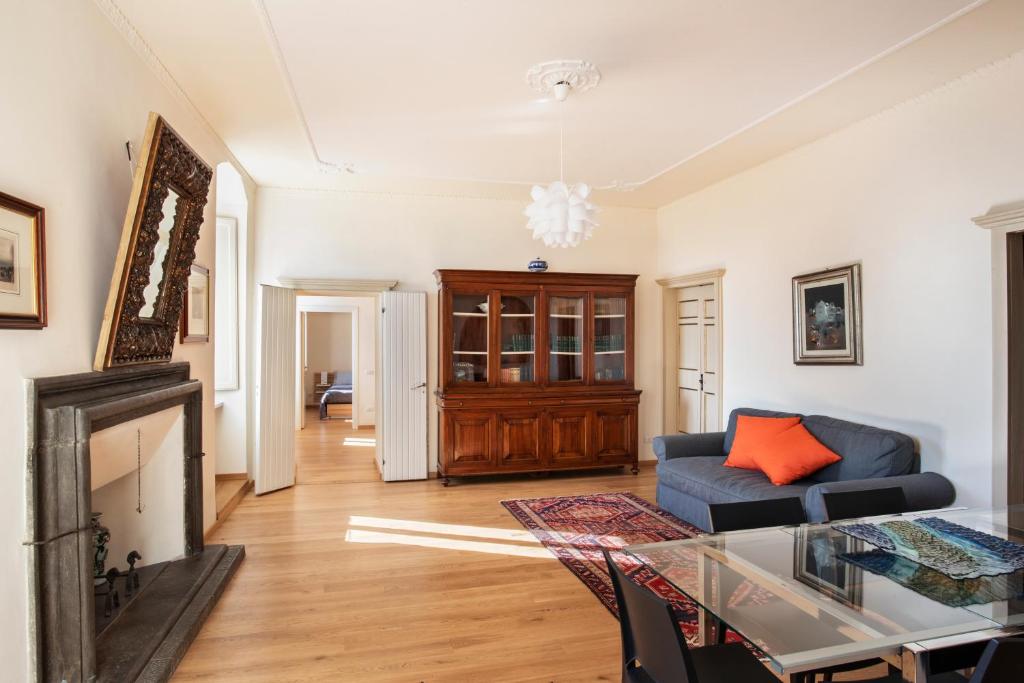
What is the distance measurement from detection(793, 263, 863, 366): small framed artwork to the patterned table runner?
218cm

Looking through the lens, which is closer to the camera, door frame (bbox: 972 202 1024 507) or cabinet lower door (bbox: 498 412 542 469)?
door frame (bbox: 972 202 1024 507)

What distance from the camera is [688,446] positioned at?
5.18 meters

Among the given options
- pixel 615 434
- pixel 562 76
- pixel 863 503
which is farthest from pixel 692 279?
pixel 863 503

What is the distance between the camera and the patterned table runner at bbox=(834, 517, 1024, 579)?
1.89 metres

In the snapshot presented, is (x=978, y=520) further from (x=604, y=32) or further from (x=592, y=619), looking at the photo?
(x=604, y=32)

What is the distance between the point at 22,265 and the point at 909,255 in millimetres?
4739

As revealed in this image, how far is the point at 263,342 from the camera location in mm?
5699

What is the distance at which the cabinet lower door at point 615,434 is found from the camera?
21.0 ft


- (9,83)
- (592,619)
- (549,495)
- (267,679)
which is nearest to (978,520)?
(592,619)

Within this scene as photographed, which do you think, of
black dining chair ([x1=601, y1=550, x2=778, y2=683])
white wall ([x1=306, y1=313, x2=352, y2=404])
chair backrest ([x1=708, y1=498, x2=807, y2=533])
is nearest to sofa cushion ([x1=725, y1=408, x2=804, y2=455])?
chair backrest ([x1=708, y1=498, x2=807, y2=533])

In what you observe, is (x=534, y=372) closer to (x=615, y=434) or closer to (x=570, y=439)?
(x=570, y=439)

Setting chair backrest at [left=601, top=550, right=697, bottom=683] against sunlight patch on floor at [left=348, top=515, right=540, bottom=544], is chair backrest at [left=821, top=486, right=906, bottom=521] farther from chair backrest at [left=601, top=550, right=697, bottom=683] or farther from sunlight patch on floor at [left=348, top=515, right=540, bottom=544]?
sunlight patch on floor at [left=348, top=515, right=540, bottom=544]

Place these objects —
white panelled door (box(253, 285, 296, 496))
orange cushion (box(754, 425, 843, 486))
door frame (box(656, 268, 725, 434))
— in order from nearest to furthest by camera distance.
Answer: orange cushion (box(754, 425, 843, 486)), white panelled door (box(253, 285, 296, 496)), door frame (box(656, 268, 725, 434))

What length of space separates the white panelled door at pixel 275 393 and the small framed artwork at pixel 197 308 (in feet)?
4.43
